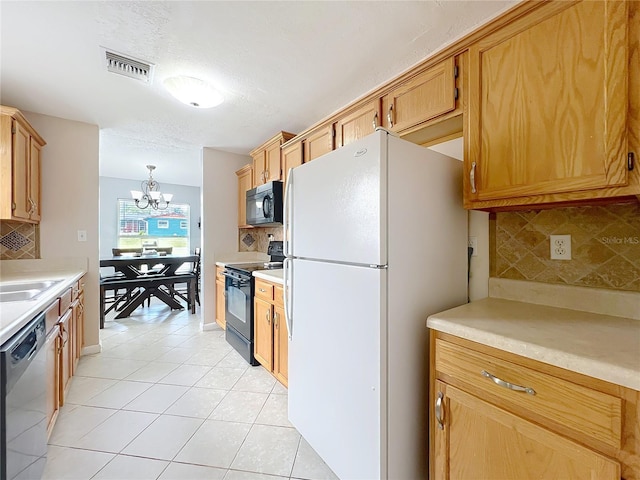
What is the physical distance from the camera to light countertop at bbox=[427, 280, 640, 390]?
751mm

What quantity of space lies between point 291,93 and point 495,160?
1583mm

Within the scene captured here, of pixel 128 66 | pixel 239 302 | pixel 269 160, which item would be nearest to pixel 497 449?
pixel 239 302

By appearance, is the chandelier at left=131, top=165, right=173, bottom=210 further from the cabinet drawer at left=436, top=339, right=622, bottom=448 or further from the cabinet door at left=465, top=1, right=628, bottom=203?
the cabinet drawer at left=436, top=339, right=622, bottom=448

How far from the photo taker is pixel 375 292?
1.13 meters

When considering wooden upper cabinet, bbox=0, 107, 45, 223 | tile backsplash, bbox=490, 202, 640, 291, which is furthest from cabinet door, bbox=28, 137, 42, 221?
tile backsplash, bbox=490, 202, 640, 291

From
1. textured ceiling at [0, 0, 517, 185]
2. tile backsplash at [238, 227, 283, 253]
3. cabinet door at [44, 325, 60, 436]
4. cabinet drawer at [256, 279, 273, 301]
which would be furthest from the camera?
tile backsplash at [238, 227, 283, 253]

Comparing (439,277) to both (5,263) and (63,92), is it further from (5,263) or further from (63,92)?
(5,263)

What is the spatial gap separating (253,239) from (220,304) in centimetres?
102

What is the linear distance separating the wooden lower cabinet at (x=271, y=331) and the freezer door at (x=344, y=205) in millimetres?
677

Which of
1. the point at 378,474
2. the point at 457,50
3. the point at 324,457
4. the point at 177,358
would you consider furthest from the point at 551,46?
the point at 177,358

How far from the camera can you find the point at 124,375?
2420mm

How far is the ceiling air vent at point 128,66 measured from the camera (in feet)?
5.73

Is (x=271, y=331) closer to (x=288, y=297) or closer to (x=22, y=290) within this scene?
(x=288, y=297)

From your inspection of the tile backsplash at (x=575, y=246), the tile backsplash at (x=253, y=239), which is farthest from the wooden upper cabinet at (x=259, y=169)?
the tile backsplash at (x=575, y=246)
